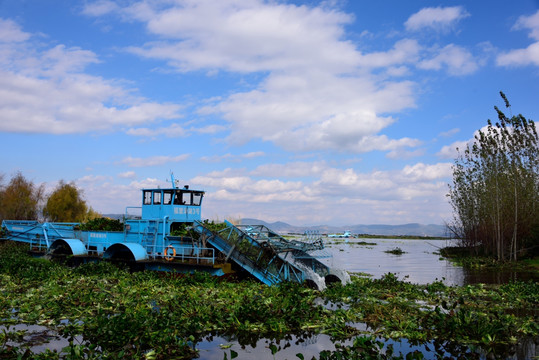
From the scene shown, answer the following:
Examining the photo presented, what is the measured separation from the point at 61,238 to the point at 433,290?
18615mm

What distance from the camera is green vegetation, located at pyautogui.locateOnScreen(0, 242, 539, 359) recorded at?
9.61m

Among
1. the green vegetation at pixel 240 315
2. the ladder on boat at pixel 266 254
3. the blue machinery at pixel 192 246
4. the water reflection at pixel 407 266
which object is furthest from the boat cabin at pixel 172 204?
the water reflection at pixel 407 266

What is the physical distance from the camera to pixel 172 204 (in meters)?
20.7

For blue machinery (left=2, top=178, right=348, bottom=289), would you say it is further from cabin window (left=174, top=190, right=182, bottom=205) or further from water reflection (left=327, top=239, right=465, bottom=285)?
water reflection (left=327, top=239, right=465, bottom=285)

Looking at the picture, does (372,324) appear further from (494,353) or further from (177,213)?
(177,213)

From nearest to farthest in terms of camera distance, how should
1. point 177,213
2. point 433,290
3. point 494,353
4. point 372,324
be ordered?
point 494,353 → point 372,324 → point 433,290 → point 177,213

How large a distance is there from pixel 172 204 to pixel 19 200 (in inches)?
1732

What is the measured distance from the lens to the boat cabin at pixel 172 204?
2062cm

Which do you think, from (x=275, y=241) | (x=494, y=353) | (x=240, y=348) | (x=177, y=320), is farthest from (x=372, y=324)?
(x=275, y=241)

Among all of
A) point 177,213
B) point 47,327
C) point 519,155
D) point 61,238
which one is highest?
point 519,155

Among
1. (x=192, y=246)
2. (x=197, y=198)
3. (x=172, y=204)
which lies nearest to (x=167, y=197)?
(x=172, y=204)

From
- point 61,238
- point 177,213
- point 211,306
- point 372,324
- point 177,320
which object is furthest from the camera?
point 61,238

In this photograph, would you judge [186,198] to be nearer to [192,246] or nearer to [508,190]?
[192,246]

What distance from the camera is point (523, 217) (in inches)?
1411
